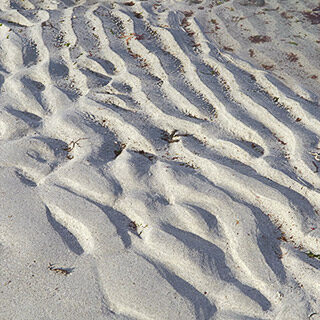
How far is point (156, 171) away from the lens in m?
1.89

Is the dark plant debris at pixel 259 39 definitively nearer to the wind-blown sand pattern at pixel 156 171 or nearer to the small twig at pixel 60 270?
the wind-blown sand pattern at pixel 156 171

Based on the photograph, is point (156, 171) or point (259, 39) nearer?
point (156, 171)

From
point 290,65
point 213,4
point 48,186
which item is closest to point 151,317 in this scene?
point 48,186

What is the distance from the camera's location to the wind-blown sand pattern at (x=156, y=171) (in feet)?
4.74

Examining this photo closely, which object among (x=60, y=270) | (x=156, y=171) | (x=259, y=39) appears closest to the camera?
(x=60, y=270)

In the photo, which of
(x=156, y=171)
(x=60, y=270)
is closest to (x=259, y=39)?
(x=156, y=171)

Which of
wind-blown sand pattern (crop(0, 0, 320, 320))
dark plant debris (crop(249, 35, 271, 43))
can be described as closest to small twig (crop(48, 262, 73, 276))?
wind-blown sand pattern (crop(0, 0, 320, 320))

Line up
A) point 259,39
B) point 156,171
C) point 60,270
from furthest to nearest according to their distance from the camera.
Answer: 1. point 259,39
2. point 156,171
3. point 60,270

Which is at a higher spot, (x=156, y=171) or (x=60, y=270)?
(x=156, y=171)

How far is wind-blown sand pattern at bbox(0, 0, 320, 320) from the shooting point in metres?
1.44

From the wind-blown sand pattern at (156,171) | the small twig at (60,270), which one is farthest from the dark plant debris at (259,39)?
the small twig at (60,270)

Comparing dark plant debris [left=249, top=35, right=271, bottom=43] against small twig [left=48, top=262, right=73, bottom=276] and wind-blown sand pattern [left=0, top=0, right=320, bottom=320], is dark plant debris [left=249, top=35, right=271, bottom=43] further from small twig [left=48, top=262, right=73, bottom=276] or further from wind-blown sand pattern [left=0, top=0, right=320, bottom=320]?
small twig [left=48, top=262, right=73, bottom=276]

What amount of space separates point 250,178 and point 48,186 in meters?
0.99

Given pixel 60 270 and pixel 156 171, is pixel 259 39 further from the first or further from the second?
pixel 60 270
